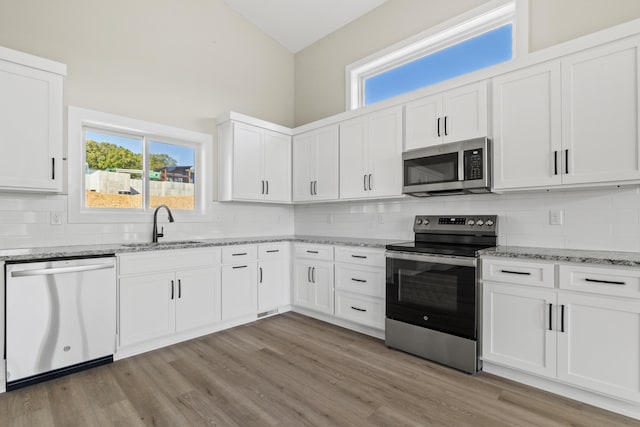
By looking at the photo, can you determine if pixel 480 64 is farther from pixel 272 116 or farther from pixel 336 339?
pixel 336 339

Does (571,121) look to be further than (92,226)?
No

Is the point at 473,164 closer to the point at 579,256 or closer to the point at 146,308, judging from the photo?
the point at 579,256

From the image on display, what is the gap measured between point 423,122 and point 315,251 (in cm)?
Answer: 179

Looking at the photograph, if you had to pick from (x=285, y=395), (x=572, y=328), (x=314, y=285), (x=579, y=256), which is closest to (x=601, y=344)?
(x=572, y=328)

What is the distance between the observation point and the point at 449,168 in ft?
9.39

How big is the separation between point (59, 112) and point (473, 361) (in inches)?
149

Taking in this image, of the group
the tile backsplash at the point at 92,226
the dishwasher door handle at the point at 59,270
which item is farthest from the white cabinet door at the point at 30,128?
the dishwasher door handle at the point at 59,270

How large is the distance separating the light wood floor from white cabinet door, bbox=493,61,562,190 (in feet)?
5.06

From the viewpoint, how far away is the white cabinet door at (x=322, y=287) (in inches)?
142

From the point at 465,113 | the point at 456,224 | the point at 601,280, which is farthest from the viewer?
the point at 456,224

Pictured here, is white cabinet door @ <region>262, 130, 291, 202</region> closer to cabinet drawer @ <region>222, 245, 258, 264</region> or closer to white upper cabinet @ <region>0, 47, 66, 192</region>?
cabinet drawer @ <region>222, 245, 258, 264</region>

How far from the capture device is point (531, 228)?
2.77 metres

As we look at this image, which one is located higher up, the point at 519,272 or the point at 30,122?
the point at 30,122

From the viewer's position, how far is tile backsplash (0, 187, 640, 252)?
241 centimetres
